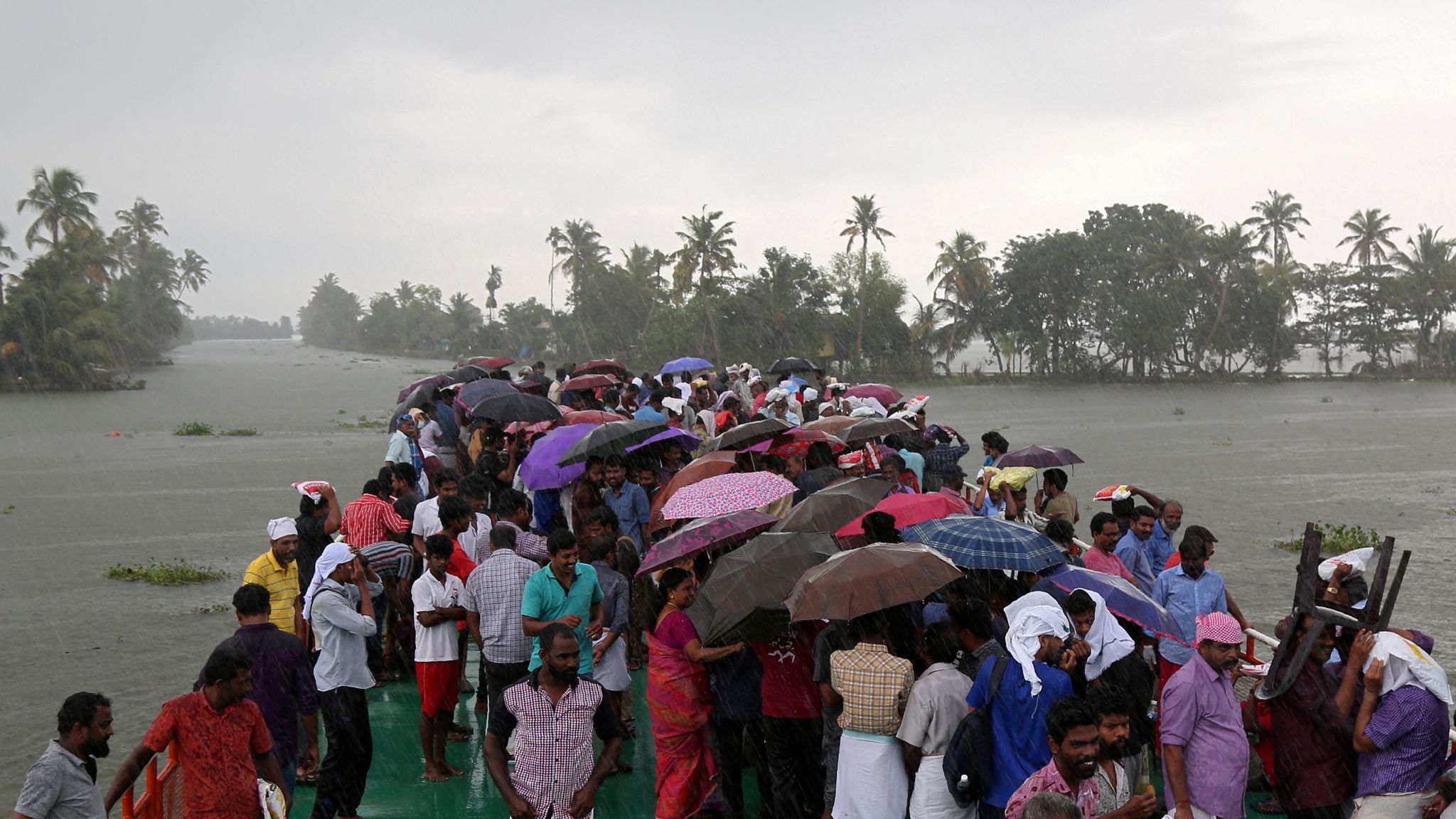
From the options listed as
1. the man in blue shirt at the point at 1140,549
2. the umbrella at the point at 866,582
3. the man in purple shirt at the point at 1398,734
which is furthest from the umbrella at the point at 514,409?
the man in purple shirt at the point at 1398,734

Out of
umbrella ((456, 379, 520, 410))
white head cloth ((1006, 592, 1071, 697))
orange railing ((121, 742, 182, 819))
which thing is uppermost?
umbrella ((456, 379, 520, 410))

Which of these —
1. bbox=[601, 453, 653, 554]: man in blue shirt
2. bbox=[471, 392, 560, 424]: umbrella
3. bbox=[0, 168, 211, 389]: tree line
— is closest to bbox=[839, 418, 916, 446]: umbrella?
bbox=[601, 453, 653, 554]: man in blue shirt

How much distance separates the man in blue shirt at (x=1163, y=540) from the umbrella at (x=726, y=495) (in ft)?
8.48

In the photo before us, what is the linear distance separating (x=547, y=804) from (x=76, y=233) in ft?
260

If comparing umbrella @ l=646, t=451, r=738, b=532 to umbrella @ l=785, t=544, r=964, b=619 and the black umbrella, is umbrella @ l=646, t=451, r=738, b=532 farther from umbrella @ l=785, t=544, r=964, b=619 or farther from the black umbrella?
umbrella @ l=785, t=544, r=964, b=619

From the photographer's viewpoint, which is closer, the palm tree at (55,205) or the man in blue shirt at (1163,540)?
the man in blue shirt at (1163,540)

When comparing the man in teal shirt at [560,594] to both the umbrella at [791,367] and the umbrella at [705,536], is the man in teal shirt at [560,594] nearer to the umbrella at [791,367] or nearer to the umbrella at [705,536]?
the umbrella at [705,536]

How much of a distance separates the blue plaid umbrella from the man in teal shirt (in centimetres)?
185

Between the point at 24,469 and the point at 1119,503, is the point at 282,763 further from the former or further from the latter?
the point at 24,469

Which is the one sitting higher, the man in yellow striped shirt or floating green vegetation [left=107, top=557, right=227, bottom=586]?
the man in yellow striped shirt

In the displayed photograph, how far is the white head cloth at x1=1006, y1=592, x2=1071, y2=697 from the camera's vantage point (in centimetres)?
430

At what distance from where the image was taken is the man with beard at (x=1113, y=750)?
12.8ft

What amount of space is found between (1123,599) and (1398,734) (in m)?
1.28

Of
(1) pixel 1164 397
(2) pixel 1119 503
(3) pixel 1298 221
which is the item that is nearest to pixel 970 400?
(1) pixel 1164 397
